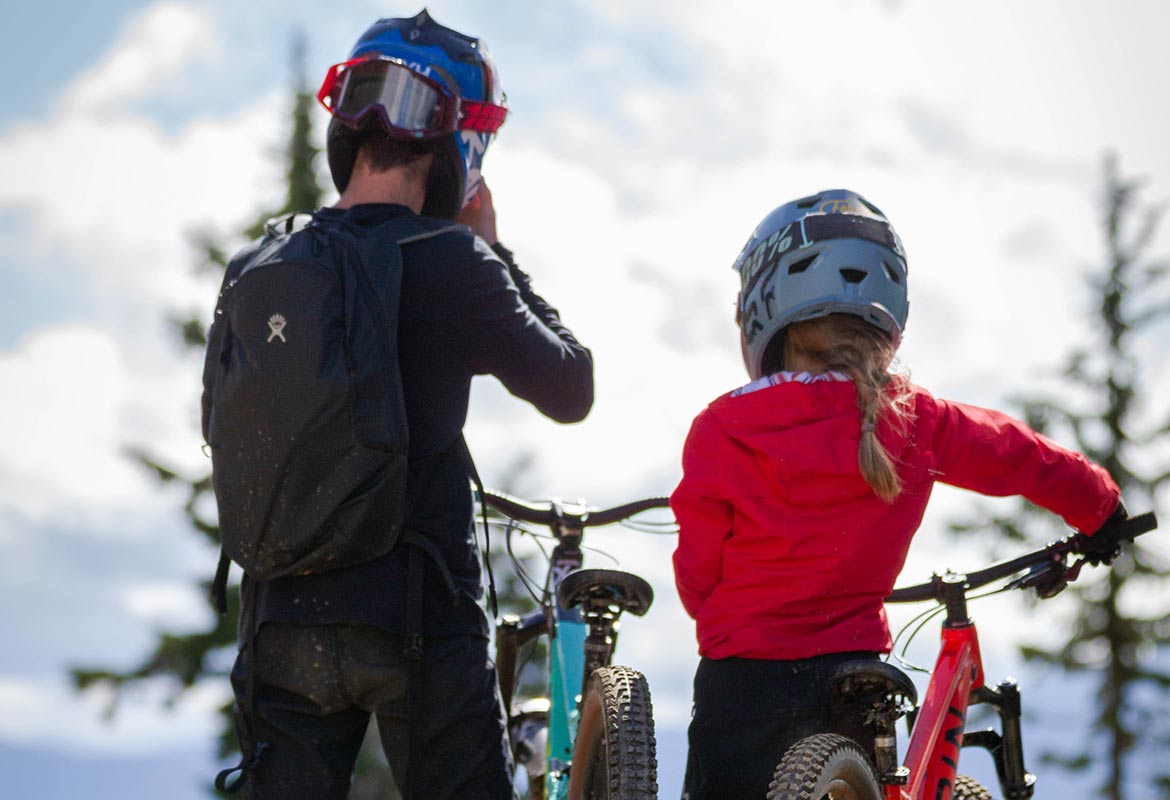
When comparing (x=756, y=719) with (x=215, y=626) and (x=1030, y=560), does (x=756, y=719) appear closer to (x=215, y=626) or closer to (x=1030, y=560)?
(x=1030, y=560)

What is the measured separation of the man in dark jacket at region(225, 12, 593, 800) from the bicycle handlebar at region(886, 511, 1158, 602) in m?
1.34

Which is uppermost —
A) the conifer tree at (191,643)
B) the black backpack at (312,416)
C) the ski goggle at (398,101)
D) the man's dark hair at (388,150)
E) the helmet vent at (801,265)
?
the conifer tree at (191,643)

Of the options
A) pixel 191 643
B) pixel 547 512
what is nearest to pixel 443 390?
pixel 547 512

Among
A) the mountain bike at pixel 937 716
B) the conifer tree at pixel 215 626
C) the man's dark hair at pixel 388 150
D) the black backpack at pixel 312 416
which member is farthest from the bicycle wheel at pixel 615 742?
the conifer tree at pixel 215 626

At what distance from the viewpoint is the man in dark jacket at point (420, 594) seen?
366 cm

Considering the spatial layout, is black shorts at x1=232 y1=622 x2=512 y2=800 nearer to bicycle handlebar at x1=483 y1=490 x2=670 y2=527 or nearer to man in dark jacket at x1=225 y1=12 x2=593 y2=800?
man in dark jacket at x1=225 y1=12 x2=593 y2=800

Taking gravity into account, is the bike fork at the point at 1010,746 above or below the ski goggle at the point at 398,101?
below

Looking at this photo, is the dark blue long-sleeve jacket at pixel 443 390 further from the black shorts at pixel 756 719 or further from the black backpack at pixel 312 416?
the black shorts at pixel 756 719

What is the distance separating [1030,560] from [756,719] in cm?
128

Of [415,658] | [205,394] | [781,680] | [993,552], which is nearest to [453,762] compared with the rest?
[415,658]

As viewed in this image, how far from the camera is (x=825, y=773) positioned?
3385 mm

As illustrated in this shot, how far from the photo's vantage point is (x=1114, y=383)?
20969 mm

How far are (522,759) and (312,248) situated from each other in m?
2.46

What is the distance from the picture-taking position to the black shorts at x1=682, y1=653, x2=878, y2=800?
394cm
